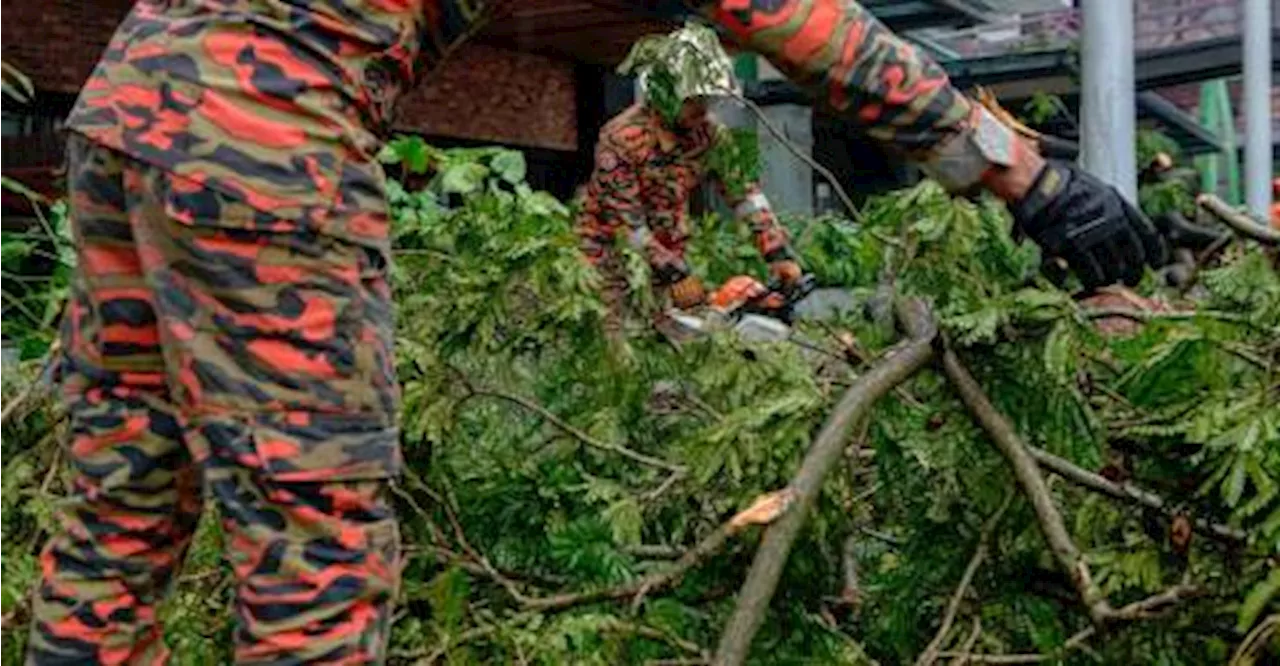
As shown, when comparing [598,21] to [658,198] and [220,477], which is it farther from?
[220,477]

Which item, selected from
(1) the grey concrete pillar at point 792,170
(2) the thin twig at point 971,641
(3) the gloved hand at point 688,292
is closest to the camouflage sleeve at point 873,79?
(2) the thin twig at point 971,641

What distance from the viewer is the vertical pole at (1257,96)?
10500 millimetres

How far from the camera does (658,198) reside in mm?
6508

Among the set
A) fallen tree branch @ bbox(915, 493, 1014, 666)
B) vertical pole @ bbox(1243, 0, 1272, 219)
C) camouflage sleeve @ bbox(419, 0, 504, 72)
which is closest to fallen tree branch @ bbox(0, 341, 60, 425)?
camouflage sleeve @ bbox(419, 0, 504, 72)

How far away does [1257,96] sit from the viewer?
10.6 m

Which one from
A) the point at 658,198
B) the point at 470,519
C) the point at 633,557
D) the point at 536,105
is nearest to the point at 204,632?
the point at 470,519

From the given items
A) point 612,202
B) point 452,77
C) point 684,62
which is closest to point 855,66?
point 684,62

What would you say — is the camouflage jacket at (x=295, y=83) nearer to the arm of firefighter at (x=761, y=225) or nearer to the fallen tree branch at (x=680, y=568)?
the fallen tree branch at (x=680, y=568)

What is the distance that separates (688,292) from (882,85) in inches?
116

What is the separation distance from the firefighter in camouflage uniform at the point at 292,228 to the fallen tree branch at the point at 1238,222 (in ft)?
0.96

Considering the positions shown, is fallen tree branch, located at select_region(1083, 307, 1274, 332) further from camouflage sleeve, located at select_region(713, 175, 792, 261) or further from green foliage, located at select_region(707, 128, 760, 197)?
camouflage sleeve, located at select_region(713, 175, 792, 261)

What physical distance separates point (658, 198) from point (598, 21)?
512cm

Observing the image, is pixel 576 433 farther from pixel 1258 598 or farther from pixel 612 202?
pixel 612 202

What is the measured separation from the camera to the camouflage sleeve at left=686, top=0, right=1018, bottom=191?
2062 mm
